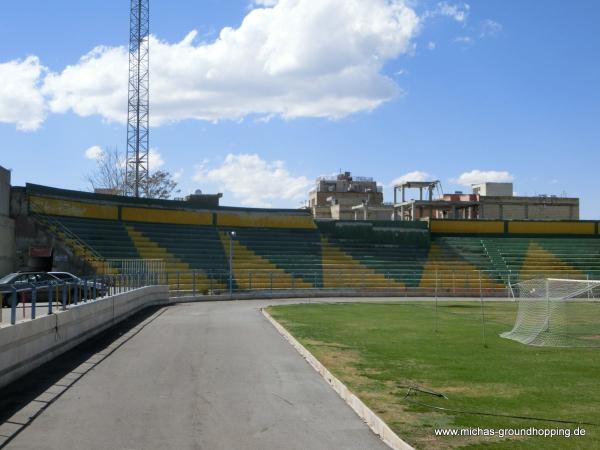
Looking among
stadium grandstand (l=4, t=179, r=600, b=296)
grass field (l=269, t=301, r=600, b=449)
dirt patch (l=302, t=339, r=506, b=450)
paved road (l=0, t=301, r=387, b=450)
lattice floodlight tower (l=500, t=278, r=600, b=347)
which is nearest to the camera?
dirt patch (l=302, t=339, r=506, b=450)

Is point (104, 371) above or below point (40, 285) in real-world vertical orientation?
below

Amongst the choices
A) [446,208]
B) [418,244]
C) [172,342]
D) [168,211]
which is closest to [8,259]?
[168,211]

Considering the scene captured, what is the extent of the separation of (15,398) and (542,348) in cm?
1247

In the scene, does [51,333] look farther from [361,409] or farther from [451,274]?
[451,274]

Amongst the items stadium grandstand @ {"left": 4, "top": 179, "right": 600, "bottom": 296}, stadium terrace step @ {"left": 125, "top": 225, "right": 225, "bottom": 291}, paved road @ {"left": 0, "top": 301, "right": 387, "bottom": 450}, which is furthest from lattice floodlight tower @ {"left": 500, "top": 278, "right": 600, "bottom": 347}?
stadium terrace step @ {"left": 125, "top": 225, "right": 225, "bottom": 291}

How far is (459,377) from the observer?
12789mm

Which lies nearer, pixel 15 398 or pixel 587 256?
pixel 15 398

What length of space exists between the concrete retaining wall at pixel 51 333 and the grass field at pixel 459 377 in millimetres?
5837

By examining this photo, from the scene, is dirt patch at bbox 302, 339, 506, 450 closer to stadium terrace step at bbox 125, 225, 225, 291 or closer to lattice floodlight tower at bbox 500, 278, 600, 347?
lattice floodlight tower at bbox 500, 278, 600, 347

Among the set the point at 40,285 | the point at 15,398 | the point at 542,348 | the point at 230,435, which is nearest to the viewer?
the point at 230,435

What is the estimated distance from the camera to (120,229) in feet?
148

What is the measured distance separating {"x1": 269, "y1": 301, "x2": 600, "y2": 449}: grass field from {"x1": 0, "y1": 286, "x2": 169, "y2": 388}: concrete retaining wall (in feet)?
19.2

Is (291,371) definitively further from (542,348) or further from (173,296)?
(173,296)

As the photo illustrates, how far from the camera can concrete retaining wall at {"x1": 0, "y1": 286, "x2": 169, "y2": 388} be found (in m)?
12.0
